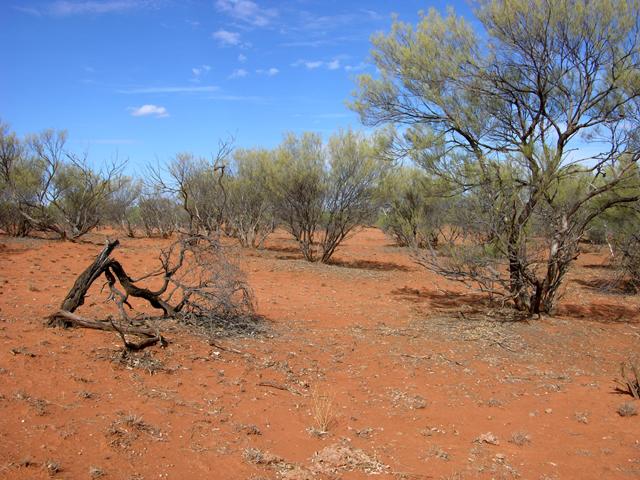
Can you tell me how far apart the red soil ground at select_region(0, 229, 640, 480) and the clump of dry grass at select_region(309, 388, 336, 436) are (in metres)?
0.04

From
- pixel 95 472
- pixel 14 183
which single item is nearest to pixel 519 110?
pixel 95 472

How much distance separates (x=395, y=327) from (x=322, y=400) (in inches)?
160

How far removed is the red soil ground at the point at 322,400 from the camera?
4574mm

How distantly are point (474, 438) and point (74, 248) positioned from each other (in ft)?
53.9

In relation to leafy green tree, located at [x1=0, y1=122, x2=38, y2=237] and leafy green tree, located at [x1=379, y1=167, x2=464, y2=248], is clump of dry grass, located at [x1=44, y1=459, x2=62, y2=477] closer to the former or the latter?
leafy green tree, located at [x1=379, y1=167, x2=464, y2=248]

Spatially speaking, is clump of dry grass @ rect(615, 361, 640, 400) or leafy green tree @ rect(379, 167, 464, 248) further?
leafy green tree @ rect(379, 167, 464, 248)

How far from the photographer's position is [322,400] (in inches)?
243

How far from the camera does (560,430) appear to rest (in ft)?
19.2

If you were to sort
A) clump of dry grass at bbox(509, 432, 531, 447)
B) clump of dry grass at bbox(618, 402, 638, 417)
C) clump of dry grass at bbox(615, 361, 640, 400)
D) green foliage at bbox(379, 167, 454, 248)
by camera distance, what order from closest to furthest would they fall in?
clump of dry grass at bbox(509, 432, 531, 447) → clump of dry grass at bbox(618, 402, 638, 417) → clump of dry grass at bbox(615, 361, 640, 400) → green foliage at bbox(379, 167, 454, 248)

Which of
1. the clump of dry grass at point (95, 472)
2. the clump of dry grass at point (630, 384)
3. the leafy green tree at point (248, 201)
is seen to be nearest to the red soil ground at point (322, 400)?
the clump of dry grass at point (95, 472)

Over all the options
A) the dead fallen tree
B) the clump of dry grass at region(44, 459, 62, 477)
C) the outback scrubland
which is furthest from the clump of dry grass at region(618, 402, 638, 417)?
the clump of dry grass at region(44, 459, 62, 477)

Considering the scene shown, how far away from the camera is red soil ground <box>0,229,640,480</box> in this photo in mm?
4574

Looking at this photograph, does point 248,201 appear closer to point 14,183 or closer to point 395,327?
point 14,183

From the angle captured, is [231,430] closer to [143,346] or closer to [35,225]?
[143,346]
